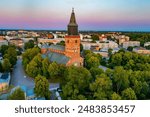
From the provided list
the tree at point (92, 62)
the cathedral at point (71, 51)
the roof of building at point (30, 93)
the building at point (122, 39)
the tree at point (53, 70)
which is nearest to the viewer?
the roof of building at point (30, 93)

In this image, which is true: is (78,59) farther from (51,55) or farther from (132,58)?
(132,58)

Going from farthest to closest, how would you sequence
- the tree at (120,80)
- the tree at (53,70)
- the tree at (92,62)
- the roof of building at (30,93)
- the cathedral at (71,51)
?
the tree at (92,62)
the cathedral at (71,51)
the tree at (53,70)
the tree at (120,80)
the roof of building at (30,93)

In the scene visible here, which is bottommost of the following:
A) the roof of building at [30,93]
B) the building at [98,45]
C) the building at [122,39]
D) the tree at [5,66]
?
the building at [98,45]

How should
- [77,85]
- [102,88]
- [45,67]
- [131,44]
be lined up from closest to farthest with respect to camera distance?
1. [102,88]
2. [77,85]
3. [45,67]
4. [131,44]

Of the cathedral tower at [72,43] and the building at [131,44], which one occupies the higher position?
the cathedral tower at [72,43]

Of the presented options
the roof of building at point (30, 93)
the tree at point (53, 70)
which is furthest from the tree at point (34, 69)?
the roof of building at point (30, 93)

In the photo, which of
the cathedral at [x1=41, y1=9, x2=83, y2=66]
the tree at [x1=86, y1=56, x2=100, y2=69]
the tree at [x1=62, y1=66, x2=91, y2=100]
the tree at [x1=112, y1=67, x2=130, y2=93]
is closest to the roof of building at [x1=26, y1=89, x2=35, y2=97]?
the tree at [x1=62, y1=66, x2=91, y2=100]

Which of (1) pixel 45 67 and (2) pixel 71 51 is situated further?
(2) pixel 71 51

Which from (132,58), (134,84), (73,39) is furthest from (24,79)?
(132,58)

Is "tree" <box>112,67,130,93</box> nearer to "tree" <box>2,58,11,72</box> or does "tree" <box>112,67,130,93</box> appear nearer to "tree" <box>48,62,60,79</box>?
"tree" <box>48,62,60,79</box>

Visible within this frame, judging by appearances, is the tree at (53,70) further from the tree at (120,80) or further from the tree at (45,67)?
the tree at (120,80)

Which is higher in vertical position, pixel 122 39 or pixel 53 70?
pixel 53 70

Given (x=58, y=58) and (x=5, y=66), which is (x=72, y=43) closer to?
(x=58, y=58)

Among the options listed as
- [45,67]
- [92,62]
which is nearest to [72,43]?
[92,62]
